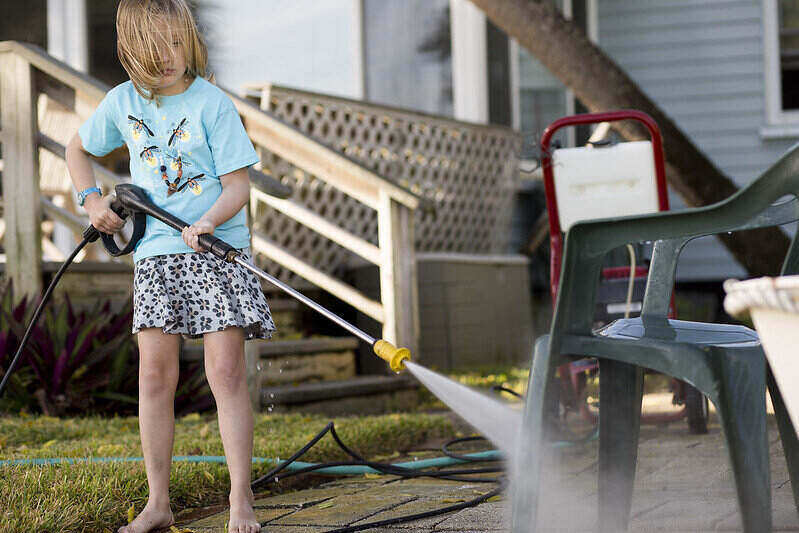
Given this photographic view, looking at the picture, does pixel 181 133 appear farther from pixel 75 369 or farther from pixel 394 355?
pixel 75 369

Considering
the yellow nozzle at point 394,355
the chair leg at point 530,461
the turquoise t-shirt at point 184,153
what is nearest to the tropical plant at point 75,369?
the turquoise t-shirt at point 184,153

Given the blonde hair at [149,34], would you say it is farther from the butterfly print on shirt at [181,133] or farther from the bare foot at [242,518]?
the bare foot at [242,518]

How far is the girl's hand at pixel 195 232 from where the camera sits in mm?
2191

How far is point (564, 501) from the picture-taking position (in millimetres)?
2467

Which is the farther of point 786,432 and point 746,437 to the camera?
point 786,432

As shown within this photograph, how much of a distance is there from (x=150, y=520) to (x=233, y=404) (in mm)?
339

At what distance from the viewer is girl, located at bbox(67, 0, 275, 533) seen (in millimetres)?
2271

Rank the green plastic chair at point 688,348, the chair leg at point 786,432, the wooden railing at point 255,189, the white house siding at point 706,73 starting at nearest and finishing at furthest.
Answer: the green plastic chair at point 688,348 < the chair leg at point 786,432 < the wooden railing at point 255,189 < the white house siding at point 706,73

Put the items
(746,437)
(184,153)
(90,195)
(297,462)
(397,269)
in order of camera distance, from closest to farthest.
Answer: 1. (746,437)
2. (184,153)
3. (90,195)
4. (297,462)
5. (397,269)

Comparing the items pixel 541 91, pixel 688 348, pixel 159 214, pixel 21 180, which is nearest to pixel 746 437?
pixel 688 348

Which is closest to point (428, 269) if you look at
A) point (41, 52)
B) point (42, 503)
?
point (41, 52)

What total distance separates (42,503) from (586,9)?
7.32 metres

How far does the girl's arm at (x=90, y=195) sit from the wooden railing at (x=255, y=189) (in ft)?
5.42

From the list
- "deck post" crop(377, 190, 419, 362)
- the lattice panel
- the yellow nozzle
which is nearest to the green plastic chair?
the yellow nozzle
